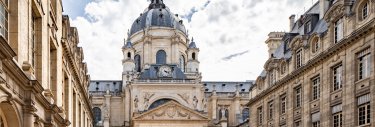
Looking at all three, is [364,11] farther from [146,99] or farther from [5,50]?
[146,99]

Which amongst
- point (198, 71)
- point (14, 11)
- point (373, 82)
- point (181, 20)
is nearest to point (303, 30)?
point (373, 82)

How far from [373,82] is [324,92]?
6.81m

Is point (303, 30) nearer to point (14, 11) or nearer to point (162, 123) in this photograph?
point (14, 11)

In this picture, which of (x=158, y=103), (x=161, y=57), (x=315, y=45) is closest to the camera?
(x=315, y=45)

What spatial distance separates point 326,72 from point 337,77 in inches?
57.0

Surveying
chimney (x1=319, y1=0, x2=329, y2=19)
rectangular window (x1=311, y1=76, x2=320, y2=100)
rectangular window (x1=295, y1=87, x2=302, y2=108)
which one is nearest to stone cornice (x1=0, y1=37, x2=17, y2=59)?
rectangular window (x1=311, y1=76, x2=320, y2=100)

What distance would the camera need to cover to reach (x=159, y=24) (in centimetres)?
11194

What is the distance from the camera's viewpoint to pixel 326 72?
1366 inches

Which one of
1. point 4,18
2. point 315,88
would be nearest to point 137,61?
point 315,88

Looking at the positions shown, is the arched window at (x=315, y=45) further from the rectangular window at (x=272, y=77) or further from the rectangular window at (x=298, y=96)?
the rectangular window at (x=272, y=77)

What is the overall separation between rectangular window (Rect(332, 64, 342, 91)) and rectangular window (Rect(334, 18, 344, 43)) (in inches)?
71.7

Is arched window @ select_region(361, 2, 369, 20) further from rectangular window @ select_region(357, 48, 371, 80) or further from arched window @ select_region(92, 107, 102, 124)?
arched window @ select_region(92, 107, 102, 124)

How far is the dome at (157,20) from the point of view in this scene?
368ft

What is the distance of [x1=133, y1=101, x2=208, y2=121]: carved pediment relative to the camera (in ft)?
300
